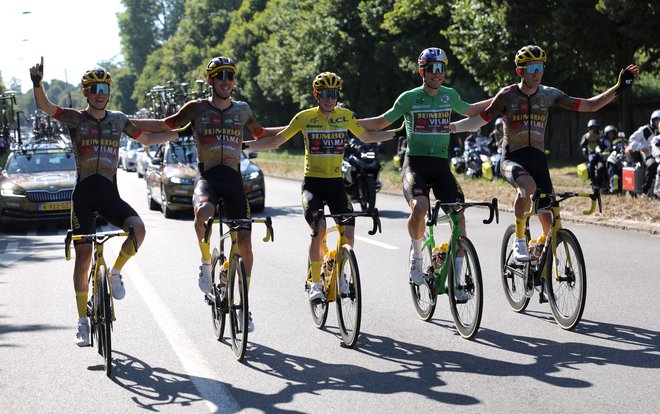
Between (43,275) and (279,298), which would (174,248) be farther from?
(279,298)

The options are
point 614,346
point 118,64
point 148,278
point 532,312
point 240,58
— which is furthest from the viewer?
point 118,64

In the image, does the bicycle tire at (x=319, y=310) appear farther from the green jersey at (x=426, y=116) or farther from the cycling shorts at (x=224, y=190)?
the green jersey at (x=426, y=116)

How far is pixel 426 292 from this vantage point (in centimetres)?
843

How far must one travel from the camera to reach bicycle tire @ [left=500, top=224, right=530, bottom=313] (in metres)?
8.51

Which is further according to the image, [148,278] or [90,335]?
[148,278]

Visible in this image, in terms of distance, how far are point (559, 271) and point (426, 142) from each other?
1.49m

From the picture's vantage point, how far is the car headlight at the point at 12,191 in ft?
58.1

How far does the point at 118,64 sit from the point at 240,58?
119m

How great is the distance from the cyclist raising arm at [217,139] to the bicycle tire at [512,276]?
237cm

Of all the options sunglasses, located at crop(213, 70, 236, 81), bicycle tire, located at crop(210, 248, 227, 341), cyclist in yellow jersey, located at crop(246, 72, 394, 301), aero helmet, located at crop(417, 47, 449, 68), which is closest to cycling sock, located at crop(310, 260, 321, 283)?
cyclist in yellow jersey, located at crop(246, 72, 394, 301)

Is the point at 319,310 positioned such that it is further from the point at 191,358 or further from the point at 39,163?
the point at 39,163

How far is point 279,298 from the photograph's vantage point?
31.8ft

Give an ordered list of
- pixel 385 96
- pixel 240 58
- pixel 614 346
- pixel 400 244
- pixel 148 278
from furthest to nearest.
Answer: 1. pixel 240 58
2. pixel 385 96
3. pixel 400 244
4. pixel 148 278
5. pixel 614 346

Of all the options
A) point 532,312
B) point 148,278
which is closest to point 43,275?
point 148,278
